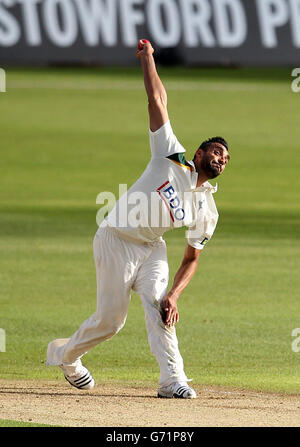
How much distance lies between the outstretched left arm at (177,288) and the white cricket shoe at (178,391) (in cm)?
47

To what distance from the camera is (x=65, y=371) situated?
9.52 m

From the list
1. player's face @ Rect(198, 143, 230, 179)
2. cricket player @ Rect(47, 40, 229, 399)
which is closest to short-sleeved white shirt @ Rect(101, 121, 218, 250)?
cricket player @ Rect(47, 40, 229, 399)

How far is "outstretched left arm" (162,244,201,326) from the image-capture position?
352 inches

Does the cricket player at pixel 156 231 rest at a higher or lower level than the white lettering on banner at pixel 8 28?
lower

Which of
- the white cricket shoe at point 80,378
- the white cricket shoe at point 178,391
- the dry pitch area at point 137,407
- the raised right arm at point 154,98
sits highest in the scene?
the raised right arm at point 154,98

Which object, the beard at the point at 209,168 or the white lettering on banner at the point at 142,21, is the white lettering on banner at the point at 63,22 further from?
the beard at the point at 209,168

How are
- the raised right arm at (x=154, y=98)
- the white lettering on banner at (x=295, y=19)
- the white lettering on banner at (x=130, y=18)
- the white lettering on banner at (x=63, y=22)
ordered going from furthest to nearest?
the white lettering on banner at (x=130, y=18) < the white lettering on banner at (x=295, y=19) < the white lettering on banner at (x=63, y=22) < the raised right arm at (x=154, y=98)

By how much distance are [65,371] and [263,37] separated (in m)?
37.5

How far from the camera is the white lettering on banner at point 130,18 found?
44625 millimetres

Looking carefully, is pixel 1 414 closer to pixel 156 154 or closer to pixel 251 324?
pixel 156 154

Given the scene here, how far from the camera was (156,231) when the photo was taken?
902 centimetres

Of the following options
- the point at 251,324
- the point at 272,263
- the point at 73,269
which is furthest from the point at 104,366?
the point at 272,263

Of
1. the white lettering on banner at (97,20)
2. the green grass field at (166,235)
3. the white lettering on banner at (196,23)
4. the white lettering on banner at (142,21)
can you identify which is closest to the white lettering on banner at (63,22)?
the white lettering on banner at (142,21)

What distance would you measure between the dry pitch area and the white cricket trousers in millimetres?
346
